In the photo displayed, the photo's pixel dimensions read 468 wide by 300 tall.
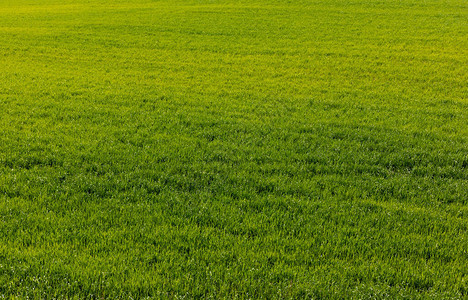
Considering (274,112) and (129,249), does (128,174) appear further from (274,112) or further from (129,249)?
(274,112)

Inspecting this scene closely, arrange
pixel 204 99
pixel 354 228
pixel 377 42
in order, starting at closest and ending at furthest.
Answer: pixel 354 228 → pixel 204 99 → pixel 377 42

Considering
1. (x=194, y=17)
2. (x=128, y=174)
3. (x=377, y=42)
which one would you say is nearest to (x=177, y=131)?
(x=128, y=174)

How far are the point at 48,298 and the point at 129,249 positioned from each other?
3.73ft

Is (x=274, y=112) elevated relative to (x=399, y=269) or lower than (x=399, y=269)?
elevated

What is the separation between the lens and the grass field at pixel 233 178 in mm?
4633

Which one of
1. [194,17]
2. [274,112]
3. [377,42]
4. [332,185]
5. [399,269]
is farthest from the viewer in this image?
[194,17]

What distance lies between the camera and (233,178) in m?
7.09

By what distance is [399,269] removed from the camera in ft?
15.7

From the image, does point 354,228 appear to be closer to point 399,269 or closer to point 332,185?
point 399,269

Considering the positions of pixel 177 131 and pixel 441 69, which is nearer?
pixel 177 131

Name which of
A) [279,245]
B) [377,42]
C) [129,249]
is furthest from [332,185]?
[377,42]

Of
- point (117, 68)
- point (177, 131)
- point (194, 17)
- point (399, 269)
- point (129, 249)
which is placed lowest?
point (399, 269)

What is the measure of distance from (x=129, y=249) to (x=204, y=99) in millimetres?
7742

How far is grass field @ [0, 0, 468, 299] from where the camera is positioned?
463 centimetres
